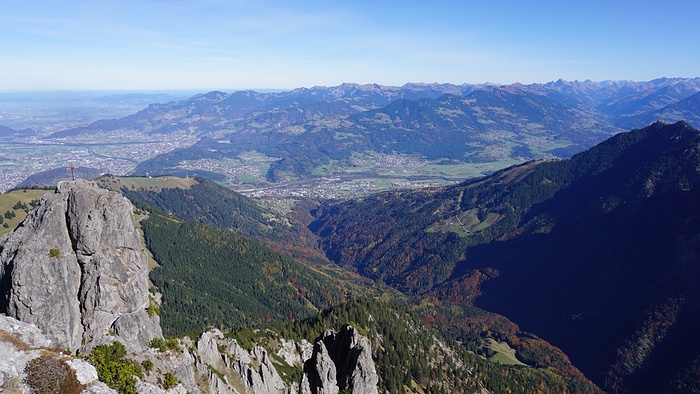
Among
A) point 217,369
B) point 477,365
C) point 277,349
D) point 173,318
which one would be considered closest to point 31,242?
point 217,369

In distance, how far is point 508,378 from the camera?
19675 cm

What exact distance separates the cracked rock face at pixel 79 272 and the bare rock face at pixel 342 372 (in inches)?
1336

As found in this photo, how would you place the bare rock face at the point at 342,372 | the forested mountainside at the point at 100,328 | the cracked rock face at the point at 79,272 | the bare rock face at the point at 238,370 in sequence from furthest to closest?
1. the bare rock face at the point at 238,370
2. the bare rock face at the point at 342,372
3. the cracked rock face at the point at 79,272
4. the forested mountainside at the point at 100,328

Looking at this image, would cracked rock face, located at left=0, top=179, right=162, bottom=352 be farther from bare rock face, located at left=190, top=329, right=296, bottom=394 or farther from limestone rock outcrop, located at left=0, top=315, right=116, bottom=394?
bare rock face, located at left=190, top=329, right=296, bottom=394

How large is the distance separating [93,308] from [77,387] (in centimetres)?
2208

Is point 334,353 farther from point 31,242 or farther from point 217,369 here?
point 31,242

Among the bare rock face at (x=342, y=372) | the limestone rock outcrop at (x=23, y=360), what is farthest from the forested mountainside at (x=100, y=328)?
the bare rock face at (x=342, y=372)

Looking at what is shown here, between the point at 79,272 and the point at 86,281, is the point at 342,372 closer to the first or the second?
the point at 86,281

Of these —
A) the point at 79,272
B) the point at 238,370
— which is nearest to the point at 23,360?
the point at 79,272

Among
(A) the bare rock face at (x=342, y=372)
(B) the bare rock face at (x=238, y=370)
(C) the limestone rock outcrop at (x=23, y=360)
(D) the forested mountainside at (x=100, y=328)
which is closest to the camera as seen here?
(C) the limestone rock outcrop at (x=23, y=360)

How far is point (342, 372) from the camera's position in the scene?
87312 millimetres

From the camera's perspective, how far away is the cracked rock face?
167 ft

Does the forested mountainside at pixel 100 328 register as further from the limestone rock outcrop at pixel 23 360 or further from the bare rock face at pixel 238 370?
the bare rock face at pixel 238 370

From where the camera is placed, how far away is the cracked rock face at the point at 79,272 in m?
50.8
